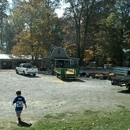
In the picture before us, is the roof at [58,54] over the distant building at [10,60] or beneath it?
over

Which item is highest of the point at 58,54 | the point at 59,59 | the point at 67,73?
the point at 58,54

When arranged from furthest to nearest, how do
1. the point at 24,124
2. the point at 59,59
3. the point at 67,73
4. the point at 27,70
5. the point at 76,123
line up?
the point at 59,59, the point at 27,70, the point at 67,73, the point at 24,124, the point at 76,123

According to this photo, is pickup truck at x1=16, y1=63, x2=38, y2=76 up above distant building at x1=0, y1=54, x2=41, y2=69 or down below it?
below

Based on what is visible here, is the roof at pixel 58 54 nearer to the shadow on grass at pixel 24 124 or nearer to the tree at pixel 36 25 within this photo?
the tree at pixel 36 25

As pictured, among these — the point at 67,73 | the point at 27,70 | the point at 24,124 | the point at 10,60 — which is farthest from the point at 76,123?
the point at 10,60

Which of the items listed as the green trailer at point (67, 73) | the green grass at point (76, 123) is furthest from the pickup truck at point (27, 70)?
the green grass at point (76, 123)

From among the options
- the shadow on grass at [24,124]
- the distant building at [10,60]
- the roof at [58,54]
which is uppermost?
the roof at [58,54]

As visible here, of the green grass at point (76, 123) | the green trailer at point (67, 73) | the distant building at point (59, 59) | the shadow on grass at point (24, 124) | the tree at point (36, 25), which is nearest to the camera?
the green grass at point (76, 123)

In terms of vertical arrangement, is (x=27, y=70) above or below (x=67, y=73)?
above

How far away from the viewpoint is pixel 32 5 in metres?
48.1

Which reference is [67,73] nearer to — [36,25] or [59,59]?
[59,59]

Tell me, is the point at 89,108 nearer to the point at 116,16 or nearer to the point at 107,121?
the point at 107,121

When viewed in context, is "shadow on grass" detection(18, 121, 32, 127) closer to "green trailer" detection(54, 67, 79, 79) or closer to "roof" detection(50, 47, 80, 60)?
"green trailer" detection(54, 67, 79, 79)

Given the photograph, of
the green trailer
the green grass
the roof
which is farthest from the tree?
the green grass
